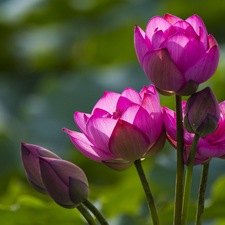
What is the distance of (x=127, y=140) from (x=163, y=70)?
8 centimetres

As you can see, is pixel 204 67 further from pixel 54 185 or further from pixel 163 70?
pixel 54 185

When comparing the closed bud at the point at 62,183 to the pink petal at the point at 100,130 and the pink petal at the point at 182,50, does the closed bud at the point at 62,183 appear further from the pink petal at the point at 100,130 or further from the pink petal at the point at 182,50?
the pink petal at the point at 182,50

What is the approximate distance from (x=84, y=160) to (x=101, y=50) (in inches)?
29.5

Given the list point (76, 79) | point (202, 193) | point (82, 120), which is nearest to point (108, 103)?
point (82, 120)

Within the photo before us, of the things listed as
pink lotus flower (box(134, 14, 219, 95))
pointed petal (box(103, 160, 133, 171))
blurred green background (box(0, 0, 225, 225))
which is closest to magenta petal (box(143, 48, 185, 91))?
pink lotus flower (box(134, 14, 219, 95))

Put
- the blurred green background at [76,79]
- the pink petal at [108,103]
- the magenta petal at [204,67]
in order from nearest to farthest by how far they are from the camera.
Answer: the magenta petal at [204,67]
the pink petal at [108,103]
the blurred green background at [76,79]

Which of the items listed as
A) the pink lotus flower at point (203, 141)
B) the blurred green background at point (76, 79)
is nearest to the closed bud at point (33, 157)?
the pink lotus flower at point (203, 141)

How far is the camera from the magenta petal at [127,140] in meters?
0.39

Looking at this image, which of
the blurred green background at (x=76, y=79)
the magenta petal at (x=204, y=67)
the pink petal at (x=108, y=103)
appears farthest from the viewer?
the blurred green background at (x=76, y=79)

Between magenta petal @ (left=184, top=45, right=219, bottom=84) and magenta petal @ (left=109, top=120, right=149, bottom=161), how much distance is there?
8 centimetres

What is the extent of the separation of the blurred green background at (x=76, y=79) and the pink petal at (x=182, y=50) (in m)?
0.49

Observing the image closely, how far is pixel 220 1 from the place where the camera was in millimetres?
1928

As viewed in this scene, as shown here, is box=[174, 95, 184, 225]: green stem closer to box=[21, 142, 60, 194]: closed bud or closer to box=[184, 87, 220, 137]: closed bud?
box=[184, 87, 220, 137]: closed bud

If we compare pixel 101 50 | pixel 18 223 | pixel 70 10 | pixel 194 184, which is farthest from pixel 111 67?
pixel 18 223
